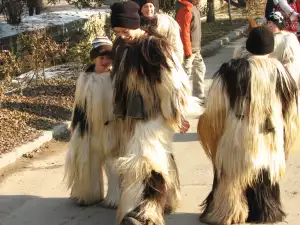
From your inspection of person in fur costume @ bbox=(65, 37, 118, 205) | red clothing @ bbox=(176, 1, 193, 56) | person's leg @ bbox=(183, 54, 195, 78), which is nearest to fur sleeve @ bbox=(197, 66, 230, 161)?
person in fur costume @ bbox=(65, 37, 118, 205)

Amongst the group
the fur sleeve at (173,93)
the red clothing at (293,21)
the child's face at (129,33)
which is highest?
the child's face at (129,33)

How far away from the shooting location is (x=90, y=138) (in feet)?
18.0

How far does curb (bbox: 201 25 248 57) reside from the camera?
14516mm

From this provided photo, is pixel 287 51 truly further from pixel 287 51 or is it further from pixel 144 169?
pixel 144 169

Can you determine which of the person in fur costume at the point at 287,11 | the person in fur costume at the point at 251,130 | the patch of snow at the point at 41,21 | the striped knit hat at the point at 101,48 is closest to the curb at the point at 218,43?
the patch of snow at the point at 41,21

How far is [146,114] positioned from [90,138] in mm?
872

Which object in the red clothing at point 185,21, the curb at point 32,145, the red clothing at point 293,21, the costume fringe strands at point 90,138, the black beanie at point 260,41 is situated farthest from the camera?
the red clothing at point 185,21

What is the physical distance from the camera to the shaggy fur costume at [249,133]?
15.5 feet

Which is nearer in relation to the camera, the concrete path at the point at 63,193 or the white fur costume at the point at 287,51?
the concrete path at the point at 63,193

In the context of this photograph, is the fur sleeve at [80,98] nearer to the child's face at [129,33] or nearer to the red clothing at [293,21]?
the child's face at [129,33]

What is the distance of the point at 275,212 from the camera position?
5.02m

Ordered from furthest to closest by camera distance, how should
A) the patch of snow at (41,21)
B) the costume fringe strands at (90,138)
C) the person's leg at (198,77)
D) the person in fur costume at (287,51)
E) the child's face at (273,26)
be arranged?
the patch of snow at (41,21), the person's leg at (198,77), the child's face at (273,26), the person in fur costume at (287,51), the costume fringe strands at (90,138)

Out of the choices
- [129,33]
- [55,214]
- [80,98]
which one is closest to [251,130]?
[129,33]

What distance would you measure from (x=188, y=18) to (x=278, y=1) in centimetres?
136
